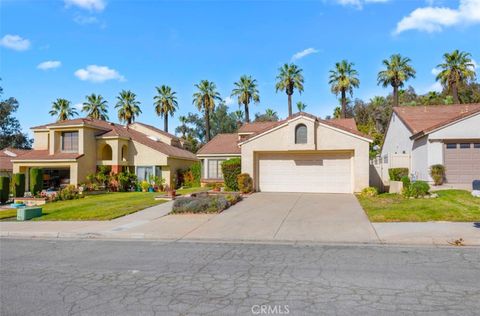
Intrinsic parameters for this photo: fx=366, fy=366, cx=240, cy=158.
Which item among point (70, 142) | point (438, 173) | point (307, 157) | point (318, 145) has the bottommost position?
point (438, 173)

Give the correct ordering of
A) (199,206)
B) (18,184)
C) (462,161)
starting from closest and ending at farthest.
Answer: (199,206) → (462,161) → (18,184)

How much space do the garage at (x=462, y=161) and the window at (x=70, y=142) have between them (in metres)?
26.7

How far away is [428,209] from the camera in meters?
13.1

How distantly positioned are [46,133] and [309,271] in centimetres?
3277

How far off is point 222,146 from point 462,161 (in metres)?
16.6

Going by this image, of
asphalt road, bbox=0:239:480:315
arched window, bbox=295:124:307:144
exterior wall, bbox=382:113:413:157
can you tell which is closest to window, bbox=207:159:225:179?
arched window, bbox=295:124:307:144

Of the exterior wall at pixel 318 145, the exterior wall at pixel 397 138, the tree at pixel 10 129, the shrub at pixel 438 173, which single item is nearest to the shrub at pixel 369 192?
the exterior wall at pixel 318 145

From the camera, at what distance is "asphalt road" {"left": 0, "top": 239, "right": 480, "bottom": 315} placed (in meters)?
5.08

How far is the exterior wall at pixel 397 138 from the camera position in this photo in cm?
2500

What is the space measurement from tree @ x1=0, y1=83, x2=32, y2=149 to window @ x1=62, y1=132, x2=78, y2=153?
29.9m

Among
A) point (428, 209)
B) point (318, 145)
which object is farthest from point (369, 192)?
point (428, 209)

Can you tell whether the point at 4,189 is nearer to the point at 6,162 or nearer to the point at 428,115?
the point at 6,162

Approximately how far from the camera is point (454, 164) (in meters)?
19.3

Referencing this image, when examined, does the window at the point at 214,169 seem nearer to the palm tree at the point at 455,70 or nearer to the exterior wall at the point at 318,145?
the exterior wall at the point at 318,145
